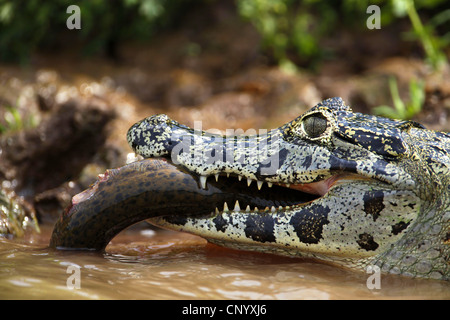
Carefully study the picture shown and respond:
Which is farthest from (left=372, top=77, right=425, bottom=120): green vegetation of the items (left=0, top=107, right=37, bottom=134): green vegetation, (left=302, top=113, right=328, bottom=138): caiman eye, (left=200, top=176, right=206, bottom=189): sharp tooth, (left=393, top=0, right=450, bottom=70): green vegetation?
(left=0, top=107, right=37, bottom=134): green vegetation

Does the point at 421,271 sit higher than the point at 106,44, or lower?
lower

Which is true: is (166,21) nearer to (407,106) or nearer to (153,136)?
(407,106)

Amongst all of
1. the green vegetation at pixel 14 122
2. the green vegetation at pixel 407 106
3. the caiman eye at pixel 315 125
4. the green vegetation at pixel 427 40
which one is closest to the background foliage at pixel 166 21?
the green vegetation at pixel 427 40

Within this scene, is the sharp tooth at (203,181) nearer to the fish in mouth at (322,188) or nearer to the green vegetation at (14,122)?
the fish in mouth at (322,188)

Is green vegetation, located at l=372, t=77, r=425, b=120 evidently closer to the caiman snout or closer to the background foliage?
the background foliage

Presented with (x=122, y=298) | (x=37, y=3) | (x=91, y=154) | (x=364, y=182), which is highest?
(x=37, y=3)

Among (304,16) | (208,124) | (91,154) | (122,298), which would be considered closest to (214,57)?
(304,16)

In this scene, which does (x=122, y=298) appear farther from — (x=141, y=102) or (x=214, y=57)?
(x=214, y=57)

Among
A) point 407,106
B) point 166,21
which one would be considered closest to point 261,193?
point 407,106
